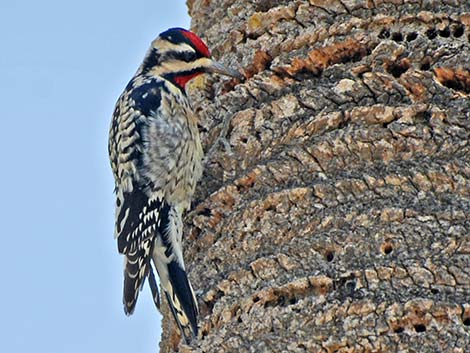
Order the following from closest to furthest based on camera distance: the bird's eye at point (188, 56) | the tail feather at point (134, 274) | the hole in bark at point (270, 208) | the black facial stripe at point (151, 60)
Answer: the hole in bark at point (270, 208) < the tail feather at point (134, 274) < the bird's eye at point (188, 56) < the black facial stripe at point (151, 60)

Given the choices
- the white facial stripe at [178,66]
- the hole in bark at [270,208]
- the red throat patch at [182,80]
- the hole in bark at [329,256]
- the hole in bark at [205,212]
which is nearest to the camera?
the hole in bark at [329,256]

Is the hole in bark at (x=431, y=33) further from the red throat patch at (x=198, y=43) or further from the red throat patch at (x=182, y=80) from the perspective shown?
the red throat patch at (x=182, y=80)

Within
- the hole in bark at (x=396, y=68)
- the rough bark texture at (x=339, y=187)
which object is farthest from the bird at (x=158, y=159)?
the hole in bark at (x=396, y=68)

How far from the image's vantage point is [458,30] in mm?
2580

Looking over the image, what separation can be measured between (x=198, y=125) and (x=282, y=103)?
71cm

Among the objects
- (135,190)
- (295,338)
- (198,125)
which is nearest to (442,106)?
(295,338)

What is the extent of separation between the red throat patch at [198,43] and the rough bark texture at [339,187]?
10.1 inches

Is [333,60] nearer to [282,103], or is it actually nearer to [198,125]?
[282,103]

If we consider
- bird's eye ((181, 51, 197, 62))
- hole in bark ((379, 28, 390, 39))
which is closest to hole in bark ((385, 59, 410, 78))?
hole in bark ((379, 28, 390, 39))

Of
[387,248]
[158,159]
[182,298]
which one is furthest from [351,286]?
[158,159]

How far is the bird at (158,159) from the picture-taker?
309 centimetres

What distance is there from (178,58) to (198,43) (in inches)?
13.1

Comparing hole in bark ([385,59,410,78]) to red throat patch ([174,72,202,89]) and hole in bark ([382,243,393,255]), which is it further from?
red throat patch ([174,72,202,89])

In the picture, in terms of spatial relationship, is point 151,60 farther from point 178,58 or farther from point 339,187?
point 339,187
